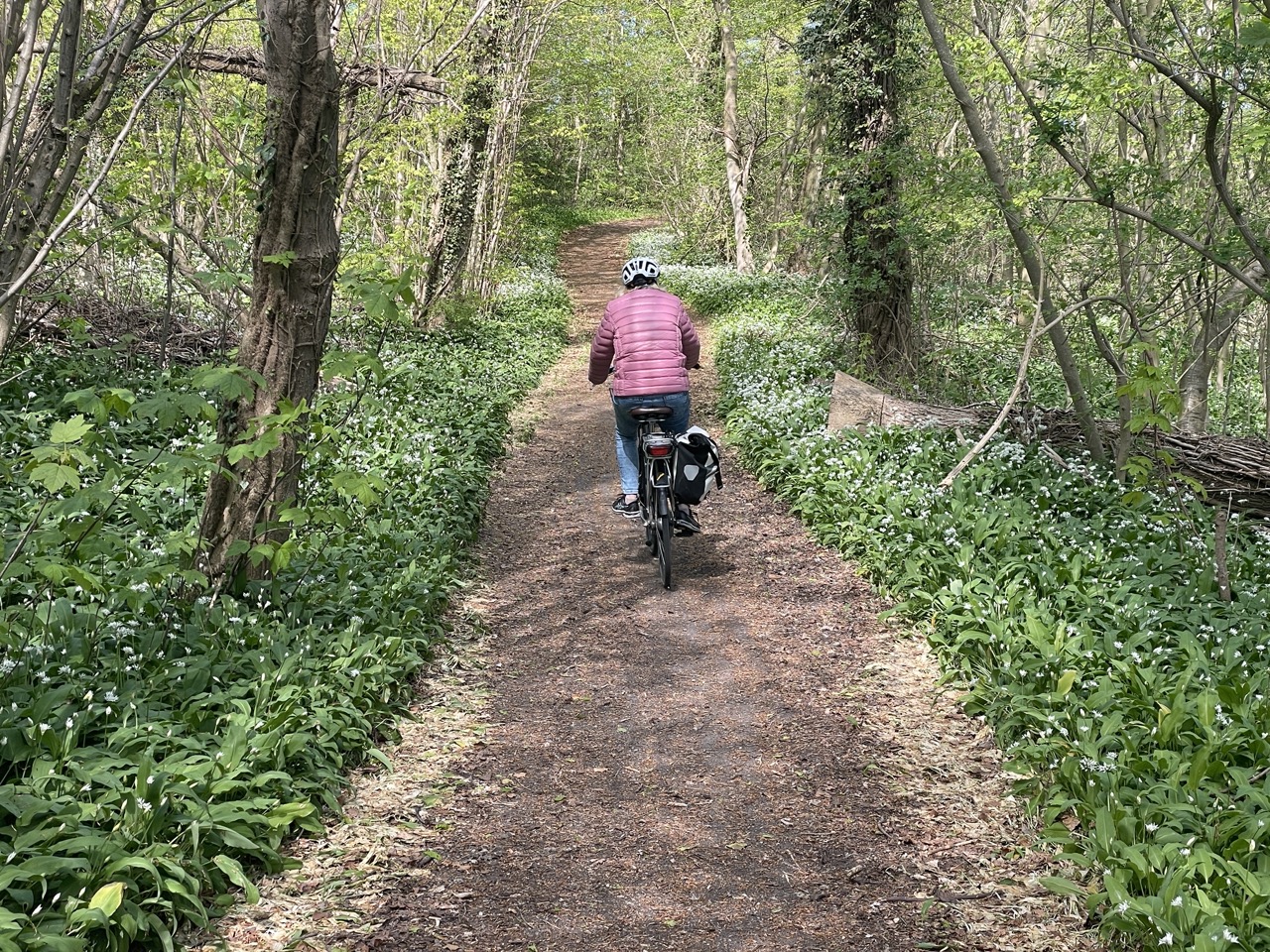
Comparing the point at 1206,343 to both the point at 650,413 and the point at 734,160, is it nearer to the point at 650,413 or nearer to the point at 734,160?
the point at 650,413

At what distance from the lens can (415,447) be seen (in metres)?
8.47

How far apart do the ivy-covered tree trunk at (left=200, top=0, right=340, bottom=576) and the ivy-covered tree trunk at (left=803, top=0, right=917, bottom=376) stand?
7292 millimetres

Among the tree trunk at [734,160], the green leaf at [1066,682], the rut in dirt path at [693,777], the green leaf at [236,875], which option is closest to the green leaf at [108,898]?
the green leaf at [236,875]

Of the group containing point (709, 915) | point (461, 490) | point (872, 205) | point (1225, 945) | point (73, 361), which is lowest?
point (709, 915)

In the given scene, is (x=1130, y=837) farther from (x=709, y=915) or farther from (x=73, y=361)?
(x=73, y=361)

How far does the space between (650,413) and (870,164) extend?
5.79m

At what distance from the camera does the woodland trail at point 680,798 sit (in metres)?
3.39

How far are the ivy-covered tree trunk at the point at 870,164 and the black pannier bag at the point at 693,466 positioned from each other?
5.17 m

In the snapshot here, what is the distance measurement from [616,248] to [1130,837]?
32.4 m

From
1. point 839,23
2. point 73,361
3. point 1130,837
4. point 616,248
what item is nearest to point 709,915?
point 1130,837

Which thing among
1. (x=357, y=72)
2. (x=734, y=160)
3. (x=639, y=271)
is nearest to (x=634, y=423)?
(x=639, y=271)

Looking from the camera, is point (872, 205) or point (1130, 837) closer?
point (1130, 837)

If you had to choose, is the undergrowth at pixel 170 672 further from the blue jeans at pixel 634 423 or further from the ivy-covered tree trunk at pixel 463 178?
the ivy-covered tree trunk at pixel 463 178

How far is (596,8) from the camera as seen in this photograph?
2525 centimetres
